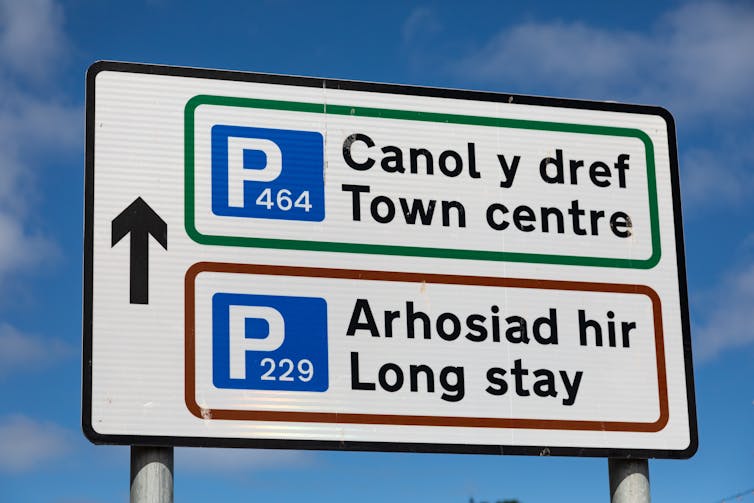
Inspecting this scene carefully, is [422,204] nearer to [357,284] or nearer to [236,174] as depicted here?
[357,284]

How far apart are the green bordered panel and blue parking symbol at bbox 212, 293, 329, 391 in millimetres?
218

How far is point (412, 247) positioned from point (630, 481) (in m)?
1.25

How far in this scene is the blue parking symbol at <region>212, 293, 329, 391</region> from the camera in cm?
466

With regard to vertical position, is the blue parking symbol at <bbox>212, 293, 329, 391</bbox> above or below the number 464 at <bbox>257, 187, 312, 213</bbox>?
below

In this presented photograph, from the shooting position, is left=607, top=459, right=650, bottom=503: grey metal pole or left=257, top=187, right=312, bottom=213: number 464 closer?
left=257, top=187, right=312, bottom=213: number 464

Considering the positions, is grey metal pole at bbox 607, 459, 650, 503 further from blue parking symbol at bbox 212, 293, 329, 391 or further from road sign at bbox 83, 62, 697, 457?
blue parking symbol at bbox 212, 293, 329, 391

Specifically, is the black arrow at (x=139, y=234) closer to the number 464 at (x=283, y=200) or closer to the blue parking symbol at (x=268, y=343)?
the blue parking symbol at (x=268, y=343)

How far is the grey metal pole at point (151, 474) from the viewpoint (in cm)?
440

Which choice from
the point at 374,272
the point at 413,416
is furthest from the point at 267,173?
the point at 413,416

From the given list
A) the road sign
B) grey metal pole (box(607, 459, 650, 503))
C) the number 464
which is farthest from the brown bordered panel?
the number 464

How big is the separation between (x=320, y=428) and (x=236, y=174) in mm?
1006

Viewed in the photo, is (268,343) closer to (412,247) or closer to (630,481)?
(412,247)

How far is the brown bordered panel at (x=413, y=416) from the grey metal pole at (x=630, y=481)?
14 cm

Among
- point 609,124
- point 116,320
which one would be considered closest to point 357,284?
A: point 116,320
